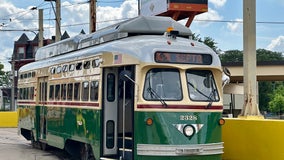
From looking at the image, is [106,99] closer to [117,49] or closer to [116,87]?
[116,87]

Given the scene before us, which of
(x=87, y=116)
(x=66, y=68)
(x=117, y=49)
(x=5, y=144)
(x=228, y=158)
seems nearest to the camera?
(x=117, y=49)

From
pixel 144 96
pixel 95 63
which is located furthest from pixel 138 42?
pixel 95 63

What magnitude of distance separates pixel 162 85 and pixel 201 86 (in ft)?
2.98

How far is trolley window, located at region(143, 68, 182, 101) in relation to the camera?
10.2 metres

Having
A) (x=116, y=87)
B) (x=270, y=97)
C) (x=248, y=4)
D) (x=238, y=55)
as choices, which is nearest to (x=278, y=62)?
(x=248, y=4)

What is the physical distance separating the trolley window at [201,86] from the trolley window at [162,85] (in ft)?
0.91

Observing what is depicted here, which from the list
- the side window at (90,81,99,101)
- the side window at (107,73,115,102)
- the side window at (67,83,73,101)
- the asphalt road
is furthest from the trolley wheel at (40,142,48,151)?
the side window at (107,73,115,102)

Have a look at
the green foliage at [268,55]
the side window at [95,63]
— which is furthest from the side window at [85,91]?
the green foliage at [268,55]

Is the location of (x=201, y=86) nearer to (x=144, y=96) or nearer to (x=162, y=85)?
(x=162, y=85)

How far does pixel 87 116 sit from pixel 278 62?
3027 cm

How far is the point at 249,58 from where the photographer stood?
17.4 metres

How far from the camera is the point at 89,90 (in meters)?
12.2

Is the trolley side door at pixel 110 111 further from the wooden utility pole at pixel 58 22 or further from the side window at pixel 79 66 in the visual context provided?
the wooden utility pole at pixel 58 22

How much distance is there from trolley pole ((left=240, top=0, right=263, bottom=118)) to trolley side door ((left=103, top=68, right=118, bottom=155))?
6.87 meters
